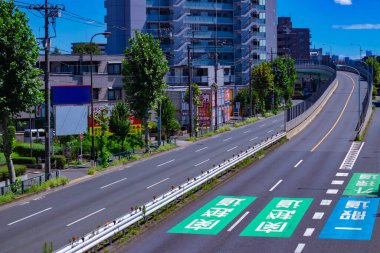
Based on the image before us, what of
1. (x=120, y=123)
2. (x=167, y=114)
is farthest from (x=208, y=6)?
(x=120, y=123)

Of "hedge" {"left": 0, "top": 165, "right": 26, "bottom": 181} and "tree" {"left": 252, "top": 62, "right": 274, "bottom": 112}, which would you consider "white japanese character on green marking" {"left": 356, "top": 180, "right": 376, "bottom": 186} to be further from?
"tree" {"left": 252, "top": 62, "right": 274, "bottom": 112}

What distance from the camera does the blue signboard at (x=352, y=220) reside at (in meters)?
22.7

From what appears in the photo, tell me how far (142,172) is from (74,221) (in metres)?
16.3

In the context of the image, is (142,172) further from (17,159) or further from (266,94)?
(266,94)

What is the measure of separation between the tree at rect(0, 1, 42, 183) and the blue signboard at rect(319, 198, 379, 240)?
19284mm

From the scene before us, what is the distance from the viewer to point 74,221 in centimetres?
2642

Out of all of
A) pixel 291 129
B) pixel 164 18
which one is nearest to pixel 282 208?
pixel 291 129

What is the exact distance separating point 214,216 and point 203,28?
335ft

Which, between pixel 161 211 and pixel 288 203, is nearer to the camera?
pixel 161 211

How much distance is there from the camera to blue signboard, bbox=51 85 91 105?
180ft

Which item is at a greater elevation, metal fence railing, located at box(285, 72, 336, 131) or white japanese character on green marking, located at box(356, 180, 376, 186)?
metal fence railing, located at box(285, 72, 336, 131)

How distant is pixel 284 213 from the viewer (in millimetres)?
26781

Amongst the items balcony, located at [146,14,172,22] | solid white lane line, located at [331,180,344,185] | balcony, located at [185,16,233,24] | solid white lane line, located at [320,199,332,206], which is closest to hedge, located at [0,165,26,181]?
solid white lane line, located at [331,180,344,185]

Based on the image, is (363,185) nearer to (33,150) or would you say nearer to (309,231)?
(309,231)
